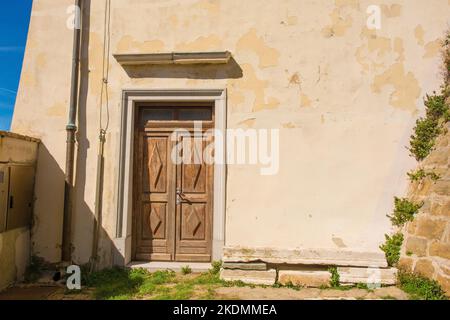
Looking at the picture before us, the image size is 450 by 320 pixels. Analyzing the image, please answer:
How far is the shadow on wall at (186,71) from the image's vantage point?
17.1 feet

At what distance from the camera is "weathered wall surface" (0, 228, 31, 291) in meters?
4.48

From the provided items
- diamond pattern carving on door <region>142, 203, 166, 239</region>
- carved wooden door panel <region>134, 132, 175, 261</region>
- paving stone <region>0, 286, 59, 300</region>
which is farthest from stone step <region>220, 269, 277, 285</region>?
paving stone <region>0, 286, 59, 300</region>

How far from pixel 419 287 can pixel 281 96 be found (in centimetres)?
303

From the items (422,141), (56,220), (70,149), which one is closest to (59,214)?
(56,220)

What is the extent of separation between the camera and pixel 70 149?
5.14m

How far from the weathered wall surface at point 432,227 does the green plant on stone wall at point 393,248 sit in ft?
0.21

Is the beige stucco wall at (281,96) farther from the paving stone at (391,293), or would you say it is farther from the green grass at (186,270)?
the green grass at (186,270)

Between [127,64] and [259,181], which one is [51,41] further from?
[259,181]

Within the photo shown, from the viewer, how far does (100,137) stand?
5223 millimetres

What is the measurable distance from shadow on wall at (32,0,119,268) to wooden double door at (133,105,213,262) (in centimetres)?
62

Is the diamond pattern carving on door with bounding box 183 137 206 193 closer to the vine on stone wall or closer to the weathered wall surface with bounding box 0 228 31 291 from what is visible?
the weathered wall surface with bounding box 0 228 31 291

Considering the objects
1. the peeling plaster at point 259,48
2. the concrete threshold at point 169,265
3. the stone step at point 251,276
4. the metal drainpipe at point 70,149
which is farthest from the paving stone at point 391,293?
the metal drainpipe at point 70,149
